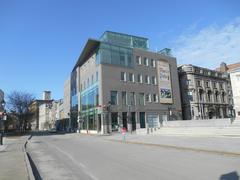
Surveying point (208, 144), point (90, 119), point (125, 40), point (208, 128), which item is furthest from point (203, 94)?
point (208, 144)

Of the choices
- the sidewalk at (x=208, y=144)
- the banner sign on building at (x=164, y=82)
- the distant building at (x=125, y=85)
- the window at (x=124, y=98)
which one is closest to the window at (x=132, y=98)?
the distant building at (x=125, y=85)

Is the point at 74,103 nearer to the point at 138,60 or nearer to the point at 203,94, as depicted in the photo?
the point at 138,60

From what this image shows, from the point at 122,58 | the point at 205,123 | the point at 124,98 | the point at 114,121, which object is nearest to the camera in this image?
the point at 205,123

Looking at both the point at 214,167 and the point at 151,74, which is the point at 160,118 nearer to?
the point at 151,74

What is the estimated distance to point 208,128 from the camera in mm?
26500

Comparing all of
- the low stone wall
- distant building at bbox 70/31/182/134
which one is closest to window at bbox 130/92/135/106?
distant building at bbox 70/31/182/134

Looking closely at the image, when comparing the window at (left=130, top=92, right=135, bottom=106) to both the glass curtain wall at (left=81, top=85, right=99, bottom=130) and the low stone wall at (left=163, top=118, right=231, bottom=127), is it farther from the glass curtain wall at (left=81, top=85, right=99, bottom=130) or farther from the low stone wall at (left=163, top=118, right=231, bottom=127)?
the low stone wall at (left=163, top=118, right=231, bottom=127)

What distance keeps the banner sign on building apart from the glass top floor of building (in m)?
5.71

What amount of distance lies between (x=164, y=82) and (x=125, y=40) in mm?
12535

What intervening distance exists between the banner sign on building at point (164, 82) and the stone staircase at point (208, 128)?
20821mm

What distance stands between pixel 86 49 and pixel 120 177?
46.8 meters

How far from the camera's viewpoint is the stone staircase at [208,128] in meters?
23.9

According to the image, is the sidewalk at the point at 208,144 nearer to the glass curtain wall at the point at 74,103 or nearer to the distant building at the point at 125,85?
the distant building at the point at 125,85

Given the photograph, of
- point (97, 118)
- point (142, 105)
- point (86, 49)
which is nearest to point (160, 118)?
point (142, 105)
